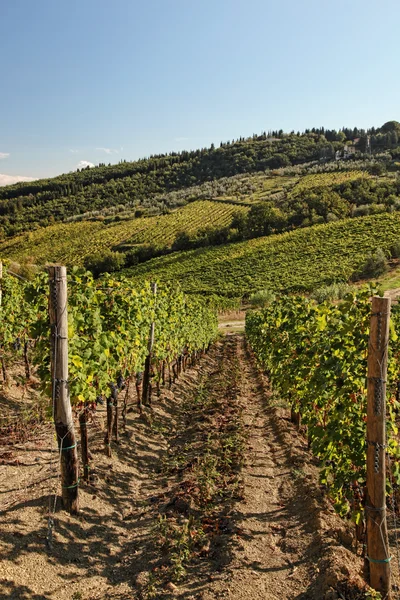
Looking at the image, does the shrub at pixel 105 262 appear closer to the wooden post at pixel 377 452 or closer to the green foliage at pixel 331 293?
the green foliage at pixel 331 293

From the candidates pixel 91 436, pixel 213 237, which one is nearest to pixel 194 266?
pixel 213 237

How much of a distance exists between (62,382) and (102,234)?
87.8 meters

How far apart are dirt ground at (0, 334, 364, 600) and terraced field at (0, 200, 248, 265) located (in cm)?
7004

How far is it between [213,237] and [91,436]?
70128 mm

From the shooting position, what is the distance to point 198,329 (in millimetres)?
19734

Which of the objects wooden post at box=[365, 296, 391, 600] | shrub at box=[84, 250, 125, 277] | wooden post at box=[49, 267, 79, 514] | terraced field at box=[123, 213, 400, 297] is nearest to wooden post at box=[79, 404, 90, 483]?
wooden post at box=[49, 267, 79, 514]

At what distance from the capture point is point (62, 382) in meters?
5.27

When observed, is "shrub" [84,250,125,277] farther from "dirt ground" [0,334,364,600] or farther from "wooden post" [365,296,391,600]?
"wooden post" [365,296,391,600]

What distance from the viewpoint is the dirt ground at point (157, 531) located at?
4.29 meters

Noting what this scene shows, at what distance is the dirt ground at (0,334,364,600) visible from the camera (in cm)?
429

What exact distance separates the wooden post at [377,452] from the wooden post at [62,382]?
3570 mm

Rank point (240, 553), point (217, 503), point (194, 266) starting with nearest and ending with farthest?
1. point (240, 553)
2. point (217, 503)
3. point (194, 266)

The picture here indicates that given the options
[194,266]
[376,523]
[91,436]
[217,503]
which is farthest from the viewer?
[194,266]

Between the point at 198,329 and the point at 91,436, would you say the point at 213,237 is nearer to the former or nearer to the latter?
the point at 198,329
